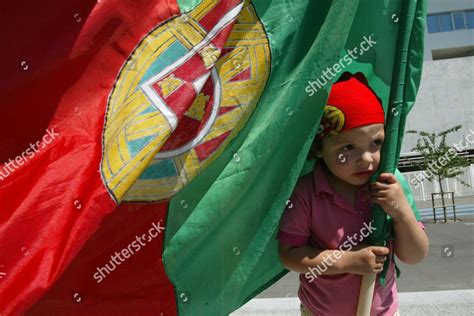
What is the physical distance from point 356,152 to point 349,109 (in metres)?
0.14

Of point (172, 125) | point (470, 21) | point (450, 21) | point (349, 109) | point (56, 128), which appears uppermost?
point (56, 128)

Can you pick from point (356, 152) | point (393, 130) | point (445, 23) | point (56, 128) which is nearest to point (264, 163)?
point (356, 152)

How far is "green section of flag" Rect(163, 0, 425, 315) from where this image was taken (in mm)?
1984

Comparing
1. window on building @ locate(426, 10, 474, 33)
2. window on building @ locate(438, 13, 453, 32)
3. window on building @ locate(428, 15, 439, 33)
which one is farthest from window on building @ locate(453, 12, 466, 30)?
window on building @ locate(428, 15, 439, 33)

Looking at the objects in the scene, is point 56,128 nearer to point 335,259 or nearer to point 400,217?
point 335,259

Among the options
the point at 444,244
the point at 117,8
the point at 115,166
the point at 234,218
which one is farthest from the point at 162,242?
the point at 444,244

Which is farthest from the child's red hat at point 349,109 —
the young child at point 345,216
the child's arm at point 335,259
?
the child's arm at point 335,259

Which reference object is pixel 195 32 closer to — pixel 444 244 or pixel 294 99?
pixel 294 99

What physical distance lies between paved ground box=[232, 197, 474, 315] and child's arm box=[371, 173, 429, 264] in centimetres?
213

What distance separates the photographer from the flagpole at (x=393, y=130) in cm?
192

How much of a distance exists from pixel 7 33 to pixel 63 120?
312 millimetres

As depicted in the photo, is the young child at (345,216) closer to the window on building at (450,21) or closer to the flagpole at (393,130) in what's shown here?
the flagpole at (393,130)

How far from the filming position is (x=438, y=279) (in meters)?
6.97

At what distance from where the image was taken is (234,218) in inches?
80.3
